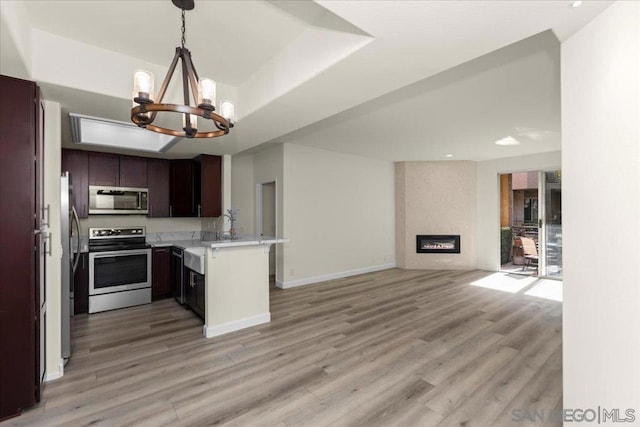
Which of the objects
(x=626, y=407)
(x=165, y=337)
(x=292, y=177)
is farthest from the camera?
(x=292, y=177)

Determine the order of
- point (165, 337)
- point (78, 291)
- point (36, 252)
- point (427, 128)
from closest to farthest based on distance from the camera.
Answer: point (36, 252), point (165, 337), point (78, 291), point (427, 128)

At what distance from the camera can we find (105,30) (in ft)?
7.22

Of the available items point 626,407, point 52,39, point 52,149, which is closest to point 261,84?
point 52,39

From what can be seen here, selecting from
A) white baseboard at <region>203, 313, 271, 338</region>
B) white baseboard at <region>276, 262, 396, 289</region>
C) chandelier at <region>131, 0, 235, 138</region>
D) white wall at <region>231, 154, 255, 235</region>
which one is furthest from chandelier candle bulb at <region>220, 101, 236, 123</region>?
white wall at <region>231, 154, 255, 235</region>

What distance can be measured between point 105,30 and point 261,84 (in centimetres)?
122

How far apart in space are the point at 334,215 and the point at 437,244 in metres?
2.84

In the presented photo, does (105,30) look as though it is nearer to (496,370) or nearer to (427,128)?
(427,128)

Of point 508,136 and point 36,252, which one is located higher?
point 508,136

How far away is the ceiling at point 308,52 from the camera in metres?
1.57

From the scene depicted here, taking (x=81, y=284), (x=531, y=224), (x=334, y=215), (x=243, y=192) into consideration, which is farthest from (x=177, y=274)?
(x=531, y=224)

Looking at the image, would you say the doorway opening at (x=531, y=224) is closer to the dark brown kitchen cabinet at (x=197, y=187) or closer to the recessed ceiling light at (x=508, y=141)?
the recessed ceiling light at (x=508, y=141)

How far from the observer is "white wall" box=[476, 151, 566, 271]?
6719 mm

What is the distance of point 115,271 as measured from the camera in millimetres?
4145

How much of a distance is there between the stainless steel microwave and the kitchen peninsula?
1696 mm
